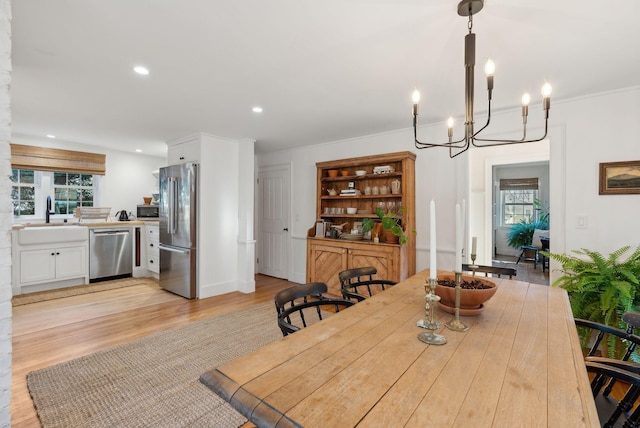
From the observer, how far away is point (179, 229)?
4.33 m

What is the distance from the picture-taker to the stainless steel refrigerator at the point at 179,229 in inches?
165

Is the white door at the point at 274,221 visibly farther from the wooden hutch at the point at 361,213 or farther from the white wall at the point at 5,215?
the white wall at the point at 5,215

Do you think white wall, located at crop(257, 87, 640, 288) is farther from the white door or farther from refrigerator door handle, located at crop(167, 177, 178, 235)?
refrigerator door handle, located at crop(167, 177, 178, 235)

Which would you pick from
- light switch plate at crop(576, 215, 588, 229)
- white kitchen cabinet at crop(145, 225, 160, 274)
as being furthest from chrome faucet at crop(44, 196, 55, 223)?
light switch plate at crop(576, 215, 588, 229)

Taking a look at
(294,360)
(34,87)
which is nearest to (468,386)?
(294,360)

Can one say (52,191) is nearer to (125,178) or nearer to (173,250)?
(125,178)

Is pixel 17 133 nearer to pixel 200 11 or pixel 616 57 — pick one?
pixel 200 11

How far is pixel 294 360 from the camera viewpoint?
3.46 ft

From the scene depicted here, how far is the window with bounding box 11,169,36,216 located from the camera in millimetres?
4824

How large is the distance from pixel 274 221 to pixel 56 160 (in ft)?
12.2

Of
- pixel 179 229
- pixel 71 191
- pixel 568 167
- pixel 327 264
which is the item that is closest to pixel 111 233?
pixel 71 191

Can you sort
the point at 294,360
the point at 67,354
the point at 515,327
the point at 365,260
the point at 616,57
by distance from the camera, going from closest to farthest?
the point at 294,360
the point at 515,327
the point at 616,57
the point at 67,354
the point at 365,260

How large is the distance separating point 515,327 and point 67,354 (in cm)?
338

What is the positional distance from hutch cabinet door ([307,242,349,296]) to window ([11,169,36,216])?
470cm
